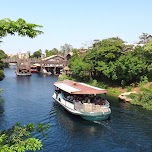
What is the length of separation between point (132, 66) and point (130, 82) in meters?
4.37

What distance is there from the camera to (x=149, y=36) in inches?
4237

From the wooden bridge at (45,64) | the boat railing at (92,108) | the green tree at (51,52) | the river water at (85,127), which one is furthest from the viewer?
the green tree at (51,52)

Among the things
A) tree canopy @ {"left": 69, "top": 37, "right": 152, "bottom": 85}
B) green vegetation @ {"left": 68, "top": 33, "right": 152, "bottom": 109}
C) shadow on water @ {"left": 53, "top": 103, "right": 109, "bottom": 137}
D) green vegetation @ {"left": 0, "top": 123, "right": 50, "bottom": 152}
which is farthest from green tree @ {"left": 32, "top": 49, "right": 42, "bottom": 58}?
green vegetation @ {"left": 0, "top": 123, "right": 50, "bottom": 152}

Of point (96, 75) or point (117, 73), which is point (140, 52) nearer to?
point (117, 73)

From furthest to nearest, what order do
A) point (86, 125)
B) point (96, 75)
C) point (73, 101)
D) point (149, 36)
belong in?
point (149, 36)
point (96, 75)
point (73, 101)
point (86, 125)

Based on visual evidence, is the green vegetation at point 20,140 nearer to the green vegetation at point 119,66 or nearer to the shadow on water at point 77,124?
the shadow on water at point 77,124

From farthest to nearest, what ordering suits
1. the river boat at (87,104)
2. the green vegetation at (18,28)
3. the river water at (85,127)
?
1. the river boat at (87,104)
2. the river water at (85,127)
3. the green vegetation at (18,28)

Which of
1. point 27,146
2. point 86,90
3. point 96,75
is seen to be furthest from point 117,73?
point 27,146

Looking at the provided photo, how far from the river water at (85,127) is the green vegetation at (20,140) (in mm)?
13713

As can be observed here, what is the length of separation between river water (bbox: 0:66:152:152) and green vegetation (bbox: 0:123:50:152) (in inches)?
540

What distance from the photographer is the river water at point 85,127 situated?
25.4m

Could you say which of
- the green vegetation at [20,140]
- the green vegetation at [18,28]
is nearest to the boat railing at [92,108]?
the green vegetation at [20,140]

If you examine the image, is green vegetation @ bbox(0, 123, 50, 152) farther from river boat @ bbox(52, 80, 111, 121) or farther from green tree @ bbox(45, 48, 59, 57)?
green tree @ bbox(45, 48, 59, 57)

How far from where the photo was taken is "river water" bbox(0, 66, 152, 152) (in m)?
25.4
